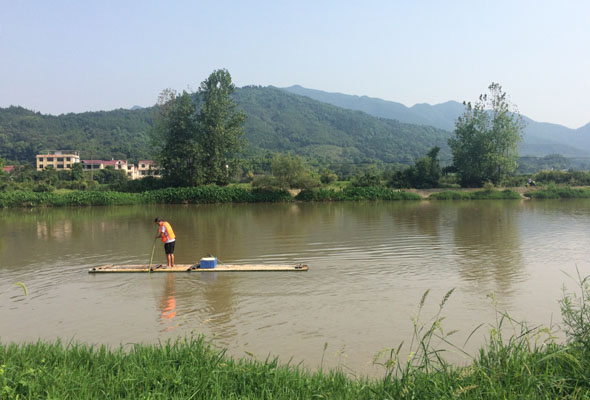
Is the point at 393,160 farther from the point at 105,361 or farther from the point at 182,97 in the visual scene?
the point at 105,361

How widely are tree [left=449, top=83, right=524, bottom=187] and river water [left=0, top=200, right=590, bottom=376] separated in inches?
917

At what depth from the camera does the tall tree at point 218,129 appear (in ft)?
147

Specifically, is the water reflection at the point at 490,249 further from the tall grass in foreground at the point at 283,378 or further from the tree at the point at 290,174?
the tree at the point at 290,174

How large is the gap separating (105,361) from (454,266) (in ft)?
35.3

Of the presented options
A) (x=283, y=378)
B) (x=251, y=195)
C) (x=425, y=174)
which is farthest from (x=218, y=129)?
(x=283, y=378)

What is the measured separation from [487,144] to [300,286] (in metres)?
40.9

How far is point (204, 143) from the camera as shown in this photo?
148 feet

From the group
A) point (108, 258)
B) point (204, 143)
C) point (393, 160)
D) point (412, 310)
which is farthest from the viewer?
point (393, 160)

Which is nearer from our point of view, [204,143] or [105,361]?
[105,361]

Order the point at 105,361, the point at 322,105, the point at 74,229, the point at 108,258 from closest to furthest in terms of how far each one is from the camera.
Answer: the point at 105,361
the point at 108,258
the point at 74,229
the point at 322,105

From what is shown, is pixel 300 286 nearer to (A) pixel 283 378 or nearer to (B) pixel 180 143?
(A) pixel 283 378

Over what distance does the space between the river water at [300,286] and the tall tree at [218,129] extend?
69.7 ft

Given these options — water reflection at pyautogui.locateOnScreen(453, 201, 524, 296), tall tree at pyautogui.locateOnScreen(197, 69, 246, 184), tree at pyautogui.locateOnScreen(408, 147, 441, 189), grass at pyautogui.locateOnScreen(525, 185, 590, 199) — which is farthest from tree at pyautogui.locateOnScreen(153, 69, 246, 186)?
grass at pyautogui.locateOnScreen(525, 185, 590, 199)

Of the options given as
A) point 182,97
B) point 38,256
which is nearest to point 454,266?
point 38,256
